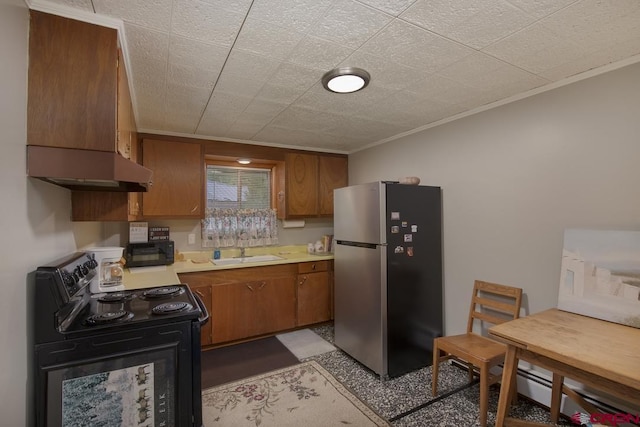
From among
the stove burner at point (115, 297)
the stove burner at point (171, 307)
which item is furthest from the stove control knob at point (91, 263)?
the stove burner at point (171, 307)

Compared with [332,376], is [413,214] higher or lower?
higher

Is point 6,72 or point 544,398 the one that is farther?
point 544,398

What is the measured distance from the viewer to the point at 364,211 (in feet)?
8.64

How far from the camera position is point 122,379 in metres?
1.27

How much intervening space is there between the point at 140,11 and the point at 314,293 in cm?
304

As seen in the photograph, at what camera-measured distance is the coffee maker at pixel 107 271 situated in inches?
75.2

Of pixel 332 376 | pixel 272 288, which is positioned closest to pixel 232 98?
pixel 272 288

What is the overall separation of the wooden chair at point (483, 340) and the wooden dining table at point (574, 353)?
24 centimetres

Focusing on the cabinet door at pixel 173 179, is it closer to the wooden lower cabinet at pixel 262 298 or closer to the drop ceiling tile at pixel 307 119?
the wooden lower cabinet at pixel 262 298

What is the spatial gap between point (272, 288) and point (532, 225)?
2529 mm

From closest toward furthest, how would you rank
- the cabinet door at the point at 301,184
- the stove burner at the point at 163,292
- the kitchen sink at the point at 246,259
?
the stove burner at the point at 163,292, the kitchen sink at the point at 246,259, the cabinet door at the point at 301,184

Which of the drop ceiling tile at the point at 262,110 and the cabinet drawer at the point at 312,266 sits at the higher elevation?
the drop ceiling tile at the point at 262,110

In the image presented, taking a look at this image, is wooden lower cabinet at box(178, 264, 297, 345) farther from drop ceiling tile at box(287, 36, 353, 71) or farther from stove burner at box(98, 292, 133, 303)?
drop ceiling tile at box(287, 36, 353, 71)

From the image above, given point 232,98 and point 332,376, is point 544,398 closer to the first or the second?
point 332,376
